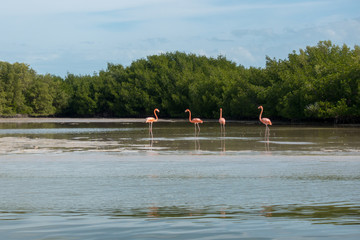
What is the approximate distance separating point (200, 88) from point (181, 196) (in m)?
80.0

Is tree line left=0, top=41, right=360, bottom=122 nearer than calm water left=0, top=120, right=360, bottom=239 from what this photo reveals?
No

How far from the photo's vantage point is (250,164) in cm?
1736

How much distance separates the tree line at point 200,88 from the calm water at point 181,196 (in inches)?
1523

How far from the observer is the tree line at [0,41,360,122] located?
57938mm

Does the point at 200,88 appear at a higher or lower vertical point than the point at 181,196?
higher

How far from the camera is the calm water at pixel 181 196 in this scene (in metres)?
8.06

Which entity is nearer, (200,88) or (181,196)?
(181,196)

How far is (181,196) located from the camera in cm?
1131

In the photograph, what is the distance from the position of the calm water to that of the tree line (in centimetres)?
3868

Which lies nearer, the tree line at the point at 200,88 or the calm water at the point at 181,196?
the calm water at the point at 181,196

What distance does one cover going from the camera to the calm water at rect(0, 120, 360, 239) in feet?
26.5

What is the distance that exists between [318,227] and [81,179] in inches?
286

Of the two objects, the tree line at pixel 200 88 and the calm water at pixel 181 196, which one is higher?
the tree line at pixel 200 88

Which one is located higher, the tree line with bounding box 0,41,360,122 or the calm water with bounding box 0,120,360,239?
the tree line with bounding box 0,41,360,122
